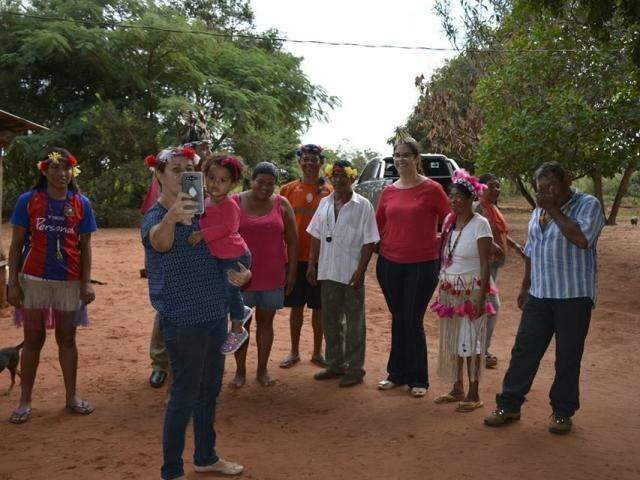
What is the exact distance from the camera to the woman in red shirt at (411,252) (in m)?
5.34

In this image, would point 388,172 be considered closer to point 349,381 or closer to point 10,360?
point 349,381

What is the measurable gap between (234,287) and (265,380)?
210cm

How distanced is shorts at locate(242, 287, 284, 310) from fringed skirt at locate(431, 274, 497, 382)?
4.00ft

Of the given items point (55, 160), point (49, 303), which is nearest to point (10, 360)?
point (49, 303)

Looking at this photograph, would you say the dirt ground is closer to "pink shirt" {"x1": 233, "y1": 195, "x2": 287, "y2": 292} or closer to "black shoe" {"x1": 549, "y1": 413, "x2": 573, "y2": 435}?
"black shoe" {"x1": 549, "y1": 413, "x2": 573, "y2": 435}

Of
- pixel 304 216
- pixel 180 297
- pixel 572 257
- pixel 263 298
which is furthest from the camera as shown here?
pixel 304 216

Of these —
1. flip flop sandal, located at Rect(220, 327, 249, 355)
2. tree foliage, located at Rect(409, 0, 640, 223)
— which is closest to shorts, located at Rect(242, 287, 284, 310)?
flip flop sandal, located at Rect(220, 327, 249, 355)

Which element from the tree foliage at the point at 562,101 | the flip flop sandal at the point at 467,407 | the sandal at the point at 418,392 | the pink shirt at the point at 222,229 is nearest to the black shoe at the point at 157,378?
the sandal at the point at 418,392

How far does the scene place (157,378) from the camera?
5570 millimetres

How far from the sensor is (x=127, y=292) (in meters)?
10.2

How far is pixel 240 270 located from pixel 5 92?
22737 mm

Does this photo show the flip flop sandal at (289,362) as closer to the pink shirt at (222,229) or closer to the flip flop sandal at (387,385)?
the flip flop sandal at (387,385)

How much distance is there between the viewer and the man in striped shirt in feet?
14.6

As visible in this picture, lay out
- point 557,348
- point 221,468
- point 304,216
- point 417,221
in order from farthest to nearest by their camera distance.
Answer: point 304,216 < point 417,221 < point 557,348 < point 221,468
